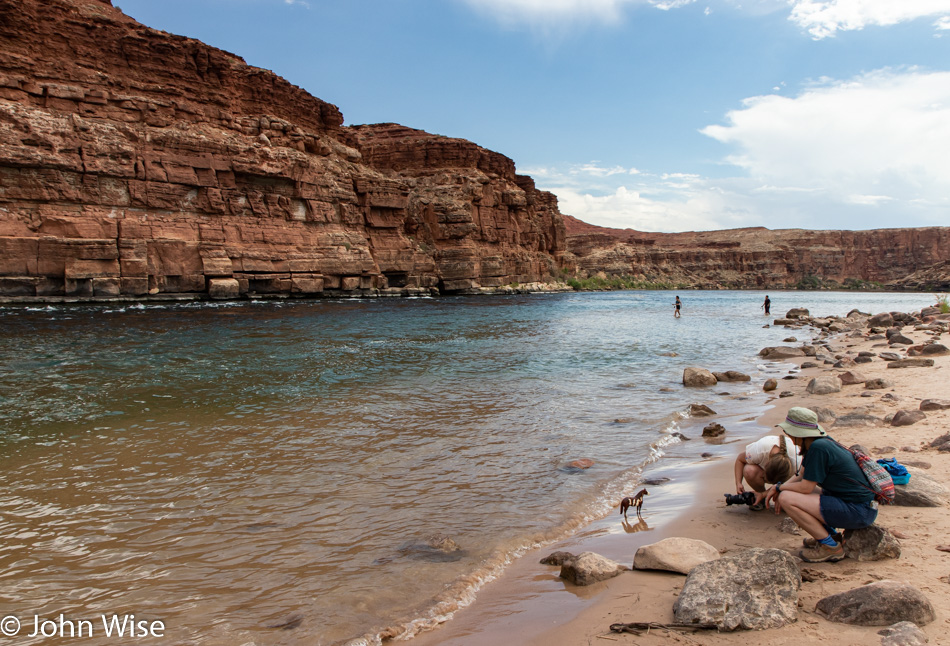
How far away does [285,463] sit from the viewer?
255 inches

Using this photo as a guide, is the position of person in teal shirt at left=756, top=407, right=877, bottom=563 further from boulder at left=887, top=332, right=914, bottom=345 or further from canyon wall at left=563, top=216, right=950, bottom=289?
canyon wall at left=563, top=216, right=950, bottom=289

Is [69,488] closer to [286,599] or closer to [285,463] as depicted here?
[285,463]

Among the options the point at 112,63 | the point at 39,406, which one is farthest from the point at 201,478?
the point at 112,63

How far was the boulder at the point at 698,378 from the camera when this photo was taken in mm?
12078

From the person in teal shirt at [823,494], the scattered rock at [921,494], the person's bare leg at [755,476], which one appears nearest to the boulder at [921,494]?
the scattered rock at [921,494]

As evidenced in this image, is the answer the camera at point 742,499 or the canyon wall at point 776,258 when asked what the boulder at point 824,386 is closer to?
the camera at point 742,499

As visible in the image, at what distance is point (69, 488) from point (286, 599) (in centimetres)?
362

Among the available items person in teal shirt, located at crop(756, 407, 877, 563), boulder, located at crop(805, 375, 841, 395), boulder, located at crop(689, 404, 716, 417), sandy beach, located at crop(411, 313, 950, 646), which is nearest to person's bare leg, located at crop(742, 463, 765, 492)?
sandy beach, located at crop(411, 313, 950, 646)

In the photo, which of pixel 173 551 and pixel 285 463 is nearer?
pixel 173 551

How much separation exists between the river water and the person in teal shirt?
1.91 metres

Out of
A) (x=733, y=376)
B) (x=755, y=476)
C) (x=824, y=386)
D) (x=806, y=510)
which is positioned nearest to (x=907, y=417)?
(x=824, y=386)

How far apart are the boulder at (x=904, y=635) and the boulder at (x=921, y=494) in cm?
211

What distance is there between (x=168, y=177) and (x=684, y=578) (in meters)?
40.0

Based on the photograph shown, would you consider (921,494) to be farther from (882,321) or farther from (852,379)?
(882,321)
